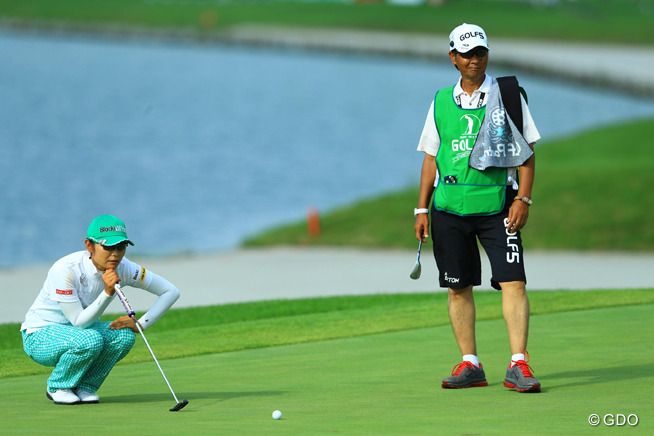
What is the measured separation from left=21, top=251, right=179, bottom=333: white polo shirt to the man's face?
6.98ft

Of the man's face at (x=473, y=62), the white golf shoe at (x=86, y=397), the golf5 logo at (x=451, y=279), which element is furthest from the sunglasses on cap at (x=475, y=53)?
the white golf shoe at (x=86, y=397)

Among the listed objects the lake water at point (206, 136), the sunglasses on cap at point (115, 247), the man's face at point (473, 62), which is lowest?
the lake water at point (206, 136)

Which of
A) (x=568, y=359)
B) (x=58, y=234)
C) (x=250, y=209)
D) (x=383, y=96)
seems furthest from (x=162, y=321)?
(x=383, y=96)

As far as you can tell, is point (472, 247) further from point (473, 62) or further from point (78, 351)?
point (78, 351)

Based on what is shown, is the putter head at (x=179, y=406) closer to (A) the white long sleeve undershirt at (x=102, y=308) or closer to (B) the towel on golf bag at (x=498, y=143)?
(A) the white long sleeve undershirt at (x=102, y=308)

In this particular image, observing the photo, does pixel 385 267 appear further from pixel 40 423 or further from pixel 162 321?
pixel 40 423

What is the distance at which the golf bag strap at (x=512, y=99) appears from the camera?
688cm

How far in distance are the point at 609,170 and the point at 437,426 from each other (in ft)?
60.8

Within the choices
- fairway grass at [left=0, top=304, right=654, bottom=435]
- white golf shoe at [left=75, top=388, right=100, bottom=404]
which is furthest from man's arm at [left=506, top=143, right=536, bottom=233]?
white golf shoe at [left=75, top=388, right=100, bottom=404]

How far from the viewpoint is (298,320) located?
11547mm

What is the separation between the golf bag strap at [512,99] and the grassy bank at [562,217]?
13.8 meters

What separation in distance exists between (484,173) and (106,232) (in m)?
2.18

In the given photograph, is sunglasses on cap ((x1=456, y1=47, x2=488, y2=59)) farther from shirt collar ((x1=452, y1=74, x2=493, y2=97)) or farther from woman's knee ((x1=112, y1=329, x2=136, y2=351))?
woman's knee ((x1=112, y1=329, x2=136, y2=351))

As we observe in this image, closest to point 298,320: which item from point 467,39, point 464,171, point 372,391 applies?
point 372,391
